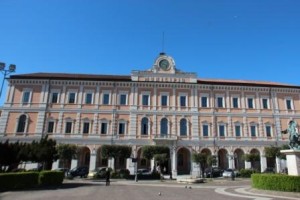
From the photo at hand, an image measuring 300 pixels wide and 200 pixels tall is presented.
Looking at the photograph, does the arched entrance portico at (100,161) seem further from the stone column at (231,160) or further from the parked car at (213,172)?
the stone column at (231,160)

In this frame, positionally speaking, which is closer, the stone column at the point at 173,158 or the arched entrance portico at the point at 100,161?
the arched entrance portico at the point at 100,161

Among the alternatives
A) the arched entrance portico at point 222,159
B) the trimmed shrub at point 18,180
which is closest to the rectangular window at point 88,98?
the trimmed shrub at point 18,180

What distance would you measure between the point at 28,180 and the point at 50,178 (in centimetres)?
265

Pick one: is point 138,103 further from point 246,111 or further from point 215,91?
point 246,111

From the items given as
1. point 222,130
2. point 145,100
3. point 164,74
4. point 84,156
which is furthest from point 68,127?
point 222,130

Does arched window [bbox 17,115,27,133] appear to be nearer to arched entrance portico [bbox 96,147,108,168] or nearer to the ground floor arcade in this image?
the ground floor arcade

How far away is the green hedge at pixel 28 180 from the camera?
1706cm

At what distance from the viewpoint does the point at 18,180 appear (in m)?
18.0

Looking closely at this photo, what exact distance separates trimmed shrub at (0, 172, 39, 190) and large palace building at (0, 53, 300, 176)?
17.9m

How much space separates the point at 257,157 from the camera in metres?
37.4

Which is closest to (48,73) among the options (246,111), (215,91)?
(215,91)

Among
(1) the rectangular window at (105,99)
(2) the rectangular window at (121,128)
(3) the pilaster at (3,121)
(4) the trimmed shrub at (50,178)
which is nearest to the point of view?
(4) the trimmed shrub at (50,178)

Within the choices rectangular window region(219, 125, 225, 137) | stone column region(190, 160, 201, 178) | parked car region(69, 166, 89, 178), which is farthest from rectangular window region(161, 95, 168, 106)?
parked car region(69, 166, 89, 178)

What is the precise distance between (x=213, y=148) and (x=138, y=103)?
13.6 meters
